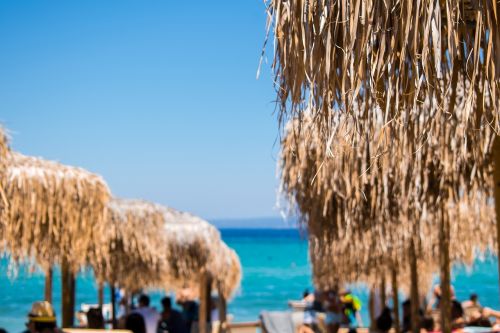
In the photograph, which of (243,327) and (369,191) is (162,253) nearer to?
(243,327)

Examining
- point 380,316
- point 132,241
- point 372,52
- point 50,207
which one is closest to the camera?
point 372,52

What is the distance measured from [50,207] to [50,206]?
10 mm

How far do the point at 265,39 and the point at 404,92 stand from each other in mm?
471

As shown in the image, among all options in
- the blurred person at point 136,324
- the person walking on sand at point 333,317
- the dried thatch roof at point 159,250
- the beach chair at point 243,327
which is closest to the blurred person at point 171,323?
the blurred person at point 136,324

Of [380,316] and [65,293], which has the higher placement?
[65,293]

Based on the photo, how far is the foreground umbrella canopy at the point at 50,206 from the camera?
7.43 meters

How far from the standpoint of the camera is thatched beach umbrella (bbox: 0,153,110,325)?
24.3 ft

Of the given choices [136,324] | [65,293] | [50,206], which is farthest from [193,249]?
[50,206]

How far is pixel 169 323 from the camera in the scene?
9398mm

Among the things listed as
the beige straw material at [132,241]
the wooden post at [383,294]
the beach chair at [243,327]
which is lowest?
the beach chair at [243,327]

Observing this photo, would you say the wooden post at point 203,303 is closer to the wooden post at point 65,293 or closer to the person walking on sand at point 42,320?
the wooden post at point 65,293

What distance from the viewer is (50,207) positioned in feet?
25.0

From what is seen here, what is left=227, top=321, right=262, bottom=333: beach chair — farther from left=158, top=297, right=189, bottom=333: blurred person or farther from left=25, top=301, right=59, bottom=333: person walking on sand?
left=25, top=301, right=59, bottom=333: person walking on sand

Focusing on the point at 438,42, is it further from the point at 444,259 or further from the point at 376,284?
the point at 376,284
